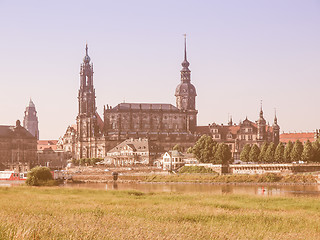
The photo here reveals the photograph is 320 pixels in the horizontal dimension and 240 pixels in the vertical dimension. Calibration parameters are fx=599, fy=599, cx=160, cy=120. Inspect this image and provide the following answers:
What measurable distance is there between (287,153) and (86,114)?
81.4 meters

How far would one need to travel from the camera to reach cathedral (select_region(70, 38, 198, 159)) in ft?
596

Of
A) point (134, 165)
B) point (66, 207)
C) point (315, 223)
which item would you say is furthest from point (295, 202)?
point (134, 165)

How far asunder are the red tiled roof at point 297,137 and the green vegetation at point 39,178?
10194 cm

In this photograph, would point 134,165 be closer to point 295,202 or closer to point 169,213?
point 295,202

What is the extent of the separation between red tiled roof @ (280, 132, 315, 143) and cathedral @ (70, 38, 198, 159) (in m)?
28.8

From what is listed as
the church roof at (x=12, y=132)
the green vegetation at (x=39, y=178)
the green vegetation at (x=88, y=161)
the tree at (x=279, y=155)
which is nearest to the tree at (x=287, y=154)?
the tree at (x=279, y=155)

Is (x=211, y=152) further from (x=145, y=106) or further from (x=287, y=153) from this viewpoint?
(x=145, y=106)

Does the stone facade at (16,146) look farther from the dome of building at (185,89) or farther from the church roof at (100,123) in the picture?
the dome of building at (185,89)

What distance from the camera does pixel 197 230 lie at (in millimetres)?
32781

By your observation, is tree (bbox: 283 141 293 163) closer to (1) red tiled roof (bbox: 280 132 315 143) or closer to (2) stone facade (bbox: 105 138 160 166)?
(2) stone facade (bbox: 105 138 160 166)

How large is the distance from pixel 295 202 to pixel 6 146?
130527mm

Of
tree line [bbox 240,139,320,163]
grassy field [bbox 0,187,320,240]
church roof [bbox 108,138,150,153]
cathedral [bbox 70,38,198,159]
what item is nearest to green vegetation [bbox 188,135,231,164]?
tree line [bbox 240,139,320,163]

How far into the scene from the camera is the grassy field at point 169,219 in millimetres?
28625

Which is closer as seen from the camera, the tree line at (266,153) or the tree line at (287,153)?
the tree line at (287,153)
